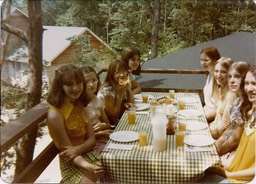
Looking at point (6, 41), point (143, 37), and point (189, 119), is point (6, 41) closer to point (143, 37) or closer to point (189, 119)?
point (189, 119)

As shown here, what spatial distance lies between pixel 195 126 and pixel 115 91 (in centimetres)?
92

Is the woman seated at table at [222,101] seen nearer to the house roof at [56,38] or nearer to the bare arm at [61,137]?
the bare arm at [61,137]

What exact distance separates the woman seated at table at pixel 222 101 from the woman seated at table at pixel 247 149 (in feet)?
1.34

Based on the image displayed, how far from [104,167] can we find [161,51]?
13.0 metres

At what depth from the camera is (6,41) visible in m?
7.59

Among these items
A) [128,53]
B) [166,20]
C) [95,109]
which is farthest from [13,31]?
[166,20]

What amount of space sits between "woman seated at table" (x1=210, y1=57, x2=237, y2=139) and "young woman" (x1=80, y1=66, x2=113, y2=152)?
829 mm

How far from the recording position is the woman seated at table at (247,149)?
1681 mm

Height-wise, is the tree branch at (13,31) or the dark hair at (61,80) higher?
the tree branch at (13,31)

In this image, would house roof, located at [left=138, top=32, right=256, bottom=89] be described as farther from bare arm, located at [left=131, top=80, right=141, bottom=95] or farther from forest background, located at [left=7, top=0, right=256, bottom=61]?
forest background, located at [left=7, top=0, right=256, bottom=61]

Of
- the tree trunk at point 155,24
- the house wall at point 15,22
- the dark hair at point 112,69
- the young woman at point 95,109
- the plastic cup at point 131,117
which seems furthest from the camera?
the tree trunk at point 155,24

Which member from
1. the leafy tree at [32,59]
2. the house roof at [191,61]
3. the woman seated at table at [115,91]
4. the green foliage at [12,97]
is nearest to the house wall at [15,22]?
the green foliage at [12,97]

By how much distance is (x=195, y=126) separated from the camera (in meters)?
2.15

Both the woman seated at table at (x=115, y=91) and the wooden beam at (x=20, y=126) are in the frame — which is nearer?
the wooden beam at (x=20, y=126)
